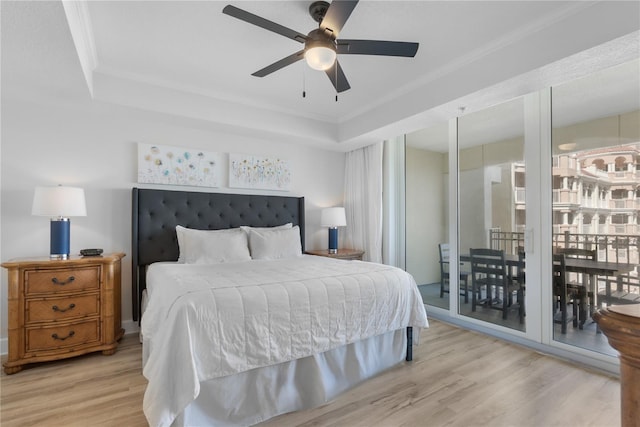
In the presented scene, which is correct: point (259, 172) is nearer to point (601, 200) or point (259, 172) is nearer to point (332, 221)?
point (332, 221)

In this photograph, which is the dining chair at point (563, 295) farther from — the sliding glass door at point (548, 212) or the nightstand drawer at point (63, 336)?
the nightstand drawer at point (63, 336)

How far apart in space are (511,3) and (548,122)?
123 cm

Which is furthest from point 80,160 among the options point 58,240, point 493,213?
point 493,213

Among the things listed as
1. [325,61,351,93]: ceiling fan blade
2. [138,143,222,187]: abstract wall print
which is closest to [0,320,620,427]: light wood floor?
[138,143,222,187]: abstract wall print

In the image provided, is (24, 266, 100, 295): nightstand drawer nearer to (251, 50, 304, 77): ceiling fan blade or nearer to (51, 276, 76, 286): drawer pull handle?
(51, 276, 76, 286): drawer pull handle

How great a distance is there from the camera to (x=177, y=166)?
3.63 meters

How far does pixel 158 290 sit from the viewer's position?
2.21 meters

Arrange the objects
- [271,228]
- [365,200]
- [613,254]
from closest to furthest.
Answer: [613,254], [271,228], [365,200]

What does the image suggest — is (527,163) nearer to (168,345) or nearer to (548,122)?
(548,122)

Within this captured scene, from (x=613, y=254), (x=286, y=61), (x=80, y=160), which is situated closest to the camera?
(x=286, y=61)

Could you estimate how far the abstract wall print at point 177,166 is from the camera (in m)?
3.46

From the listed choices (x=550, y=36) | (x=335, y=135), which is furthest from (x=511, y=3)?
(x=335, y=135)

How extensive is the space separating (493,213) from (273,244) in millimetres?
2400

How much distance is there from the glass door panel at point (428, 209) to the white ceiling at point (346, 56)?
561mm
